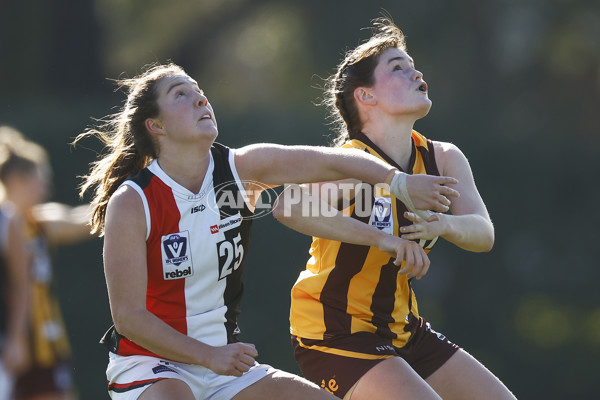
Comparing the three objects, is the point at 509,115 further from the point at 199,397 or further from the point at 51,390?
the point at 199,397

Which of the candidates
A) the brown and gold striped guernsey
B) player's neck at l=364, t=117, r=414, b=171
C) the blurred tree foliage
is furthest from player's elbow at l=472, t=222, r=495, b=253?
the blurred tree foliage

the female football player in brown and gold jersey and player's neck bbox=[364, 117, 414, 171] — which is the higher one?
player's neck bbox=[364, 117, 414, 171]

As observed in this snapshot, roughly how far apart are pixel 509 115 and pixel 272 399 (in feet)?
32.2

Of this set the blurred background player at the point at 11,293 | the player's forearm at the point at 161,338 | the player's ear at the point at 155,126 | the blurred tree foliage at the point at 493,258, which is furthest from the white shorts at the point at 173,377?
the blurred tree foliage at the point at 493,258

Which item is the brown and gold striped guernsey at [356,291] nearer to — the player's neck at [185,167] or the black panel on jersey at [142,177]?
the player's neck at [185,167]

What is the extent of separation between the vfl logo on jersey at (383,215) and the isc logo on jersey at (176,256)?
0.86 meters

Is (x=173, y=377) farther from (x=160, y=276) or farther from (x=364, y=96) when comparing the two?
(x=364, y=96)

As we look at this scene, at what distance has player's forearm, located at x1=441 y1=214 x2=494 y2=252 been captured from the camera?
3.88m

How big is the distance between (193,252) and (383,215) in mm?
888

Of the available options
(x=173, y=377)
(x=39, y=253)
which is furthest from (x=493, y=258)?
(x=173, y=377)

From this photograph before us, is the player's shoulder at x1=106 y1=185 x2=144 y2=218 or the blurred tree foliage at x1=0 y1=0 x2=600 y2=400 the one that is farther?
the blurred tree foliage at x1=0 y1=0 x2=600 y2=400

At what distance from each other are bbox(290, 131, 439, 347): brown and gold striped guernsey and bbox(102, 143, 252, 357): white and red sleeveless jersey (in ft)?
1.30

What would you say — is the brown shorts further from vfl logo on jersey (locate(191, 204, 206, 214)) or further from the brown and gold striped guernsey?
Result: vfl logo on jersey (locate(191, 204, 206, 214))

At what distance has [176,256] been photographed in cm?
371
